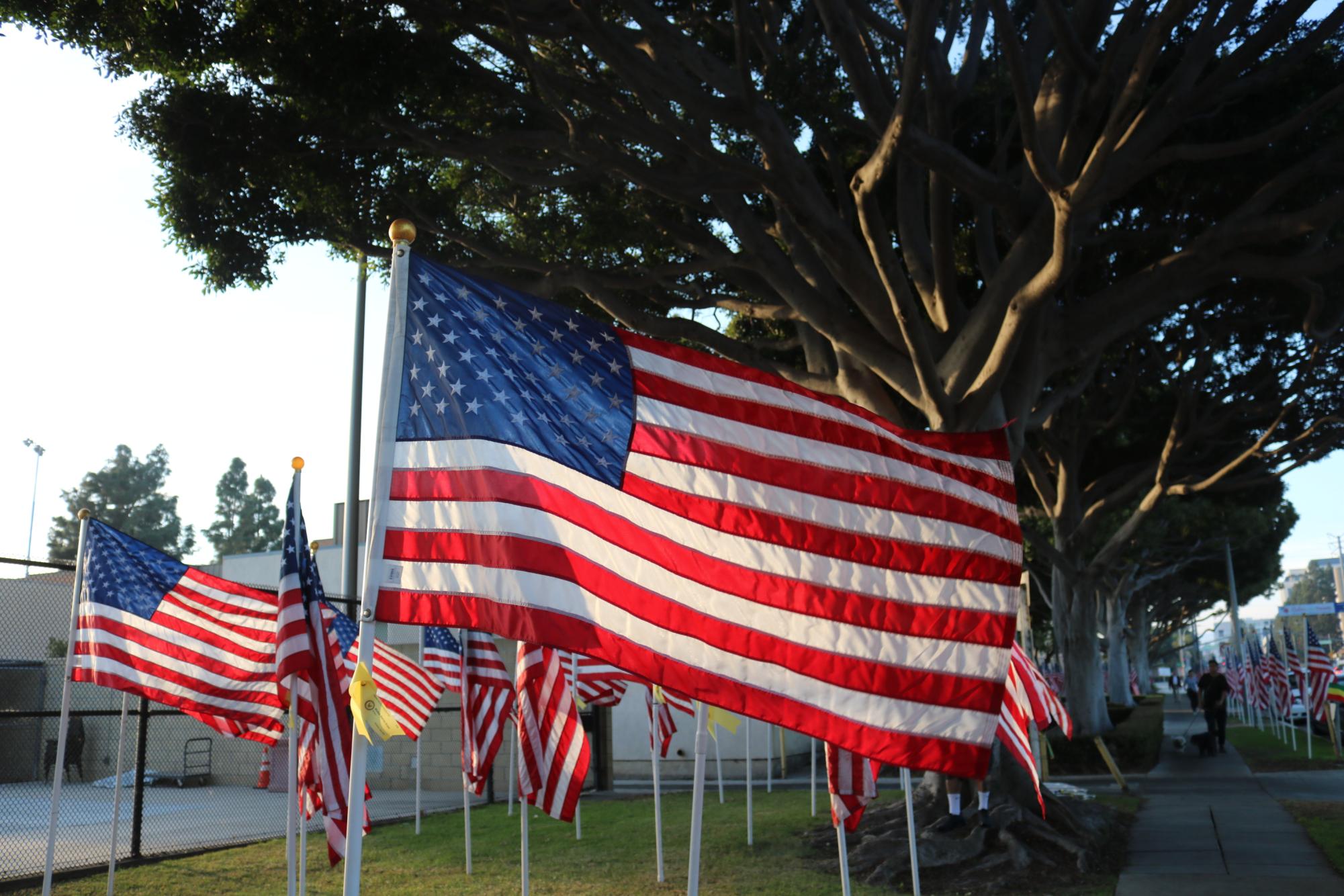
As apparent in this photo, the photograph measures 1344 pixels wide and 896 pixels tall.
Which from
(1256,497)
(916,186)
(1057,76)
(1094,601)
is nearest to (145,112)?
(916,186)

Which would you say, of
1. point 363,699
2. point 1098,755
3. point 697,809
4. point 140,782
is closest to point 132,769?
point 140,782

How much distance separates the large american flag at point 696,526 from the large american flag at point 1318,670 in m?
24.4

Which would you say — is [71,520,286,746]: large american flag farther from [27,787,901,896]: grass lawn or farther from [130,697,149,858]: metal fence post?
[130,697,149,858]: metal fence post

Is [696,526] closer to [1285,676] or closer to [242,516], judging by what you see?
[1285,676]

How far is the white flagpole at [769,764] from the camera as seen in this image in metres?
19.0

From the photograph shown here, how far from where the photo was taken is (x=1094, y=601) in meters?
25.6

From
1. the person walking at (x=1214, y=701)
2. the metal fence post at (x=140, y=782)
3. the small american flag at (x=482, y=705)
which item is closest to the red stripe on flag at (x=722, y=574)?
the small american flag at (x=482, y=705)

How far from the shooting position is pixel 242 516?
93.1 metres

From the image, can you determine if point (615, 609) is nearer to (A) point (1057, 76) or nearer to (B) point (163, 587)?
(B) point (163, 587)

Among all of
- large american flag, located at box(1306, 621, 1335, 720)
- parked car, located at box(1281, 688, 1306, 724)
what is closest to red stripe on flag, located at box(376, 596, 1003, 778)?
large american flag, located at box(1306, 621, 1335, 720)

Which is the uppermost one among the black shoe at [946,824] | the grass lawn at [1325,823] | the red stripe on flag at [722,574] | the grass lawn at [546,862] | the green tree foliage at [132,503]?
the green tree foliage at [132,503]

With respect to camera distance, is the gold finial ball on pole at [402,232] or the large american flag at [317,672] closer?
the gold finial ball on pole at [402,232]

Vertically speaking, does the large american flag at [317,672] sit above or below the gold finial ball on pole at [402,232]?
below

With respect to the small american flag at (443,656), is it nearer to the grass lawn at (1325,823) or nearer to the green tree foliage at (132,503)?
the grass lawn at (1325,823)
